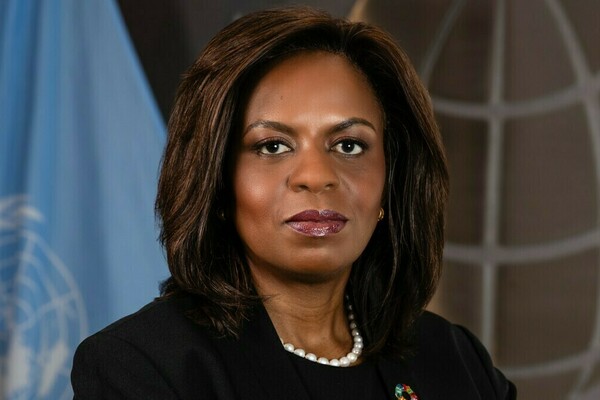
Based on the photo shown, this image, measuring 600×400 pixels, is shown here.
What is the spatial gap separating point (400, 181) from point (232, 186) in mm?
347

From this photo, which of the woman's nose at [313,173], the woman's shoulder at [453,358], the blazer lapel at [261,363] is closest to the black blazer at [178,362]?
the blazer lapel at [261,363]

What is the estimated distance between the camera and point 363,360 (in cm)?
175

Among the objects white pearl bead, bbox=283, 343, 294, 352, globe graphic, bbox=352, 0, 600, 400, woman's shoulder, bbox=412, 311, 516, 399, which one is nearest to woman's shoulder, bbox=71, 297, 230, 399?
white pearl bead, bbox=283, 343, 294, 352

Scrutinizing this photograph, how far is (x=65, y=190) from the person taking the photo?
2260mm

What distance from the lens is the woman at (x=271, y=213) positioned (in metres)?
1.50

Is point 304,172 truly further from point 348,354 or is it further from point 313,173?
point 348,354

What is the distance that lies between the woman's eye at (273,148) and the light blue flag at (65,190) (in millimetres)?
771

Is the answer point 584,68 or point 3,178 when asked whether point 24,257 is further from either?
point 584,68

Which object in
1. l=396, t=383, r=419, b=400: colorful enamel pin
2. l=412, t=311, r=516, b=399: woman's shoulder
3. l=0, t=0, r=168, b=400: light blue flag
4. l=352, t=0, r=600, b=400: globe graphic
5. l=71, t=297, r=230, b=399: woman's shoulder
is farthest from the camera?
l=352, t=0, r=600, b=400: globe graphic

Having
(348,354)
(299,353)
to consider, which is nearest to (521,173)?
(348,354)

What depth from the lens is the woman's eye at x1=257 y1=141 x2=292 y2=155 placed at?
5.07 feet

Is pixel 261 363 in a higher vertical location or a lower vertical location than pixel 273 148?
lower

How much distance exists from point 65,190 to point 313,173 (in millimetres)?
925

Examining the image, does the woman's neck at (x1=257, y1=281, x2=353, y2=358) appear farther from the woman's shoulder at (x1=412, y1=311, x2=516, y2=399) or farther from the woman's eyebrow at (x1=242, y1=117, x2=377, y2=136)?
the woman's eyebrow at (x1=242, y1=117, x2=377, y2=136)
